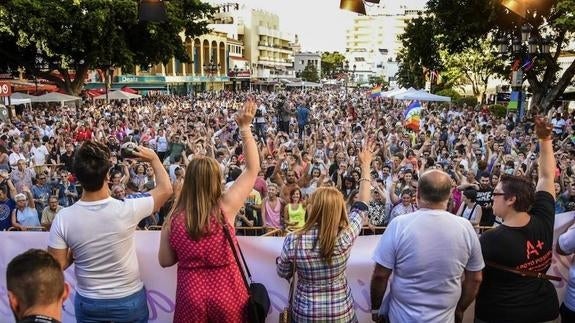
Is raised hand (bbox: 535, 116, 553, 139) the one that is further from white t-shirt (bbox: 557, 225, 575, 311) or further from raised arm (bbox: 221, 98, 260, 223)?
raised arm (bbox: 221, 98, 260, 223)

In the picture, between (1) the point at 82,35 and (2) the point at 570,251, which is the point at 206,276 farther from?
(1) the point at 82,35

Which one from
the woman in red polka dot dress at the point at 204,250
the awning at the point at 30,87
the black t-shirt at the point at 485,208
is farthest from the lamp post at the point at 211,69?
the woman in red polka dot dress at the point at 204,250

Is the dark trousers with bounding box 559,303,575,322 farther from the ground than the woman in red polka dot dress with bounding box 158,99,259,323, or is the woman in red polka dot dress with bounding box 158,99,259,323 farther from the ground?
the woman in red polka dot dress with bounding box 158,99,259,323

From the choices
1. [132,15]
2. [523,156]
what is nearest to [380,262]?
[523,156]

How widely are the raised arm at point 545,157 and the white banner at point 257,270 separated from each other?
871 mm

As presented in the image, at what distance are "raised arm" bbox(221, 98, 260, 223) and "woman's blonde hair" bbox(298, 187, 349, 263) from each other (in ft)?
1.29

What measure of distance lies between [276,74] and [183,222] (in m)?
111

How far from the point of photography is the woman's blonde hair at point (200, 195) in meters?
2.80

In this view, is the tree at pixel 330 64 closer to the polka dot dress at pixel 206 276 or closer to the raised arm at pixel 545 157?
the raised arm at pixel 545 157

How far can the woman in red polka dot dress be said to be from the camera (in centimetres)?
283

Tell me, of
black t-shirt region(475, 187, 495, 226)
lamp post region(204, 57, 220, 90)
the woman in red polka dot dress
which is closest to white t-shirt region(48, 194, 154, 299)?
the woman in red polka dot dress

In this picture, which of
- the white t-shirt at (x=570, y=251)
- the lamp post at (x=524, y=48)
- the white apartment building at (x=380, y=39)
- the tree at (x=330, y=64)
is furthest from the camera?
the white apartment building at (x=380, y=39)

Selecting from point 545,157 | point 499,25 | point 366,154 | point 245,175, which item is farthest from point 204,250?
point 499,25

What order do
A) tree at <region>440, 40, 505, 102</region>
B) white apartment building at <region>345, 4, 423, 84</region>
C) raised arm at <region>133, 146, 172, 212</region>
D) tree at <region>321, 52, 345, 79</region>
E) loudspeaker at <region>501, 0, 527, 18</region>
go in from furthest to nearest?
Answer: 1. white apartment building at <region>345, 4, 423, 84</region>
2. tree at <region>321, 52, 345, 79</region>
3. tree at <region>440, 40, 505, 102</region>
4. loudspeaker at <region>501, 0, 527, 18</region>
5. raised arm at <region>133, 146, 172, 212</region>
